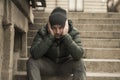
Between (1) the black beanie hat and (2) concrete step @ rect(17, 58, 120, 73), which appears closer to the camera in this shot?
(1) the black beanie hat

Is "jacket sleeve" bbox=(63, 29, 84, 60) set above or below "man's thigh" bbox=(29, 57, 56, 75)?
above

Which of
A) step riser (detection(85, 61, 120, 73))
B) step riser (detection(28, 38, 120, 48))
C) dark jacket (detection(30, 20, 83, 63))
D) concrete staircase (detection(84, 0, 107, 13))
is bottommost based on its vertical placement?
step riser (detection(85, 61, 120, 73))

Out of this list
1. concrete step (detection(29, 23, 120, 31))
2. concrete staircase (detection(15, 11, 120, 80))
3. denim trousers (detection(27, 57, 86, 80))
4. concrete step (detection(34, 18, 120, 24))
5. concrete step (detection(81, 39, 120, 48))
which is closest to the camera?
denim trousers (detection(27, 57, 86, 80))

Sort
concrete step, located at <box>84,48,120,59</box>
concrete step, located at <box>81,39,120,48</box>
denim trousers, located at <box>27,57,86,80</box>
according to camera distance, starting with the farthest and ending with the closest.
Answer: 1. concrete step, located at <box>81,39,120,48</box>
2. concrete step, located at <box>84,48,120,59</box>
3. denim trousers, located at <box>27,57,86,80</box>

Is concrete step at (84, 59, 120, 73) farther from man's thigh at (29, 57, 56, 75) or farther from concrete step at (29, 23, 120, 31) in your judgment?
concrete step at (29, 23, 120, 31)

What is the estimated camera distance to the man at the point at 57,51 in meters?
2.89

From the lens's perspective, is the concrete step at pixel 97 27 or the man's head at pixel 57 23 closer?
the man's head at pixel 57 23

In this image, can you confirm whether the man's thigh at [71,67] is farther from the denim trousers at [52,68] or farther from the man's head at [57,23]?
the man's head at [57,23]

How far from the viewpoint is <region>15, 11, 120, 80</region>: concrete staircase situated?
12.4 ft

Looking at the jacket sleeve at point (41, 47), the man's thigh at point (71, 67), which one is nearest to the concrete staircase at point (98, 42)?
the man's thigh at point (71, 67)

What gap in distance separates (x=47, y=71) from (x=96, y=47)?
178 cm

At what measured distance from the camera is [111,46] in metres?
4.62

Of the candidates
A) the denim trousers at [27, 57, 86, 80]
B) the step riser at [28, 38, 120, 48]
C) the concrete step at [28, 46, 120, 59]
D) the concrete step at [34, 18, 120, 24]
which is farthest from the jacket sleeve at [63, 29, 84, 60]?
the concrete step at [34, 18, 120, 24]

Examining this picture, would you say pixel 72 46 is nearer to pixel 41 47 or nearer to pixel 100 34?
pixel 41 47
